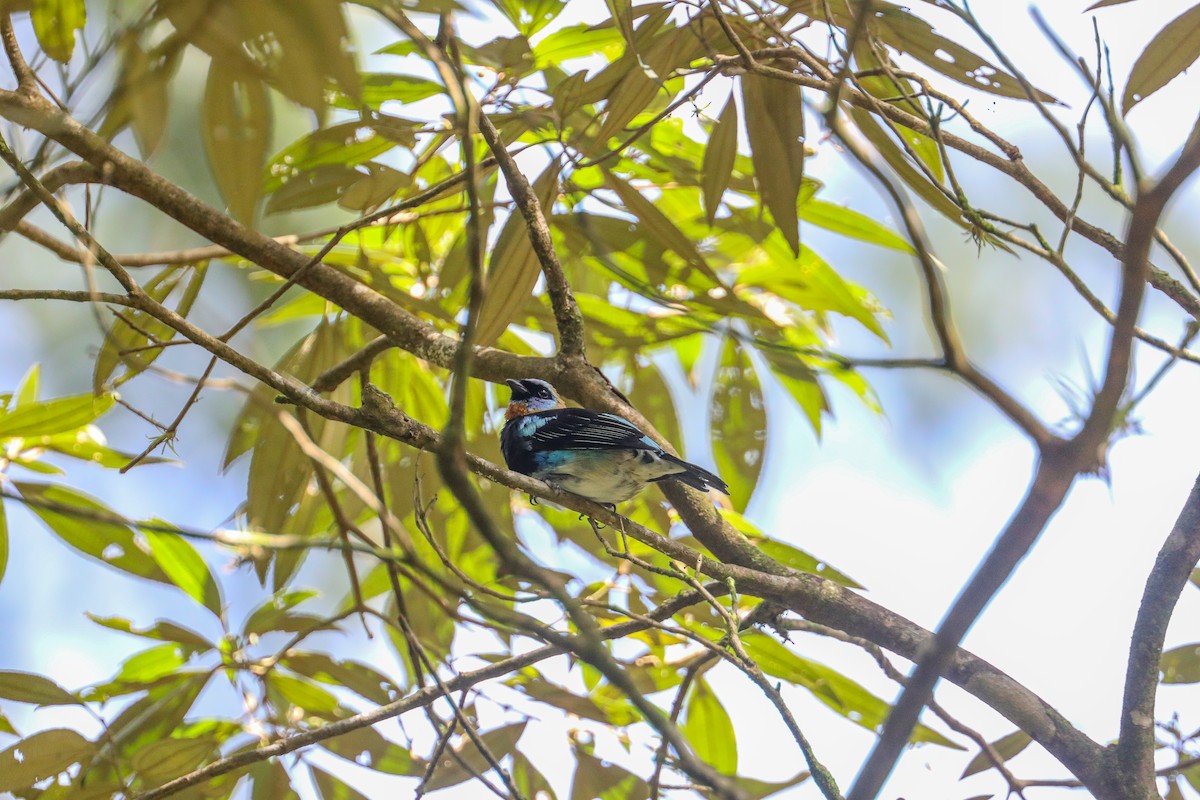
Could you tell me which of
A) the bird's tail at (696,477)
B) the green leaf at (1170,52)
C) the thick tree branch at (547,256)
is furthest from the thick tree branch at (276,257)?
the green leaf at (1170,52)

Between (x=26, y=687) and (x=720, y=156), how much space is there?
2120 mm

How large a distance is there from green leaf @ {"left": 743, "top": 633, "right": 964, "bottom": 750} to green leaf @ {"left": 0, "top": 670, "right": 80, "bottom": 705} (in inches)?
68.9

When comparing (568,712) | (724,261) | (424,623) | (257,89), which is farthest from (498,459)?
(257,89)

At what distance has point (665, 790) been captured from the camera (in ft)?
7.79

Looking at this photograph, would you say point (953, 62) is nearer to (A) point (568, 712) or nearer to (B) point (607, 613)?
(B) point (607, 613)

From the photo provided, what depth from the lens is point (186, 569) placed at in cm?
268

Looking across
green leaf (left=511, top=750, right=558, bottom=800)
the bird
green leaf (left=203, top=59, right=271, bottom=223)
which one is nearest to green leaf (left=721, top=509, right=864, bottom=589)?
the bird

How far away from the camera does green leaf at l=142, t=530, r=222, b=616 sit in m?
2.65

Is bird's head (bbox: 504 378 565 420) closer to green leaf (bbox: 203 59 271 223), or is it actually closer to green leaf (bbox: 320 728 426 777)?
green leaf (bbox: 320 728 426 777)

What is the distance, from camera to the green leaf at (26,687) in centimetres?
231

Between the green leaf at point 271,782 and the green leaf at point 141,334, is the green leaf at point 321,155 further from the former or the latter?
the green leaf at point 271,782

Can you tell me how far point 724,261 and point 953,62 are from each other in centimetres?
135

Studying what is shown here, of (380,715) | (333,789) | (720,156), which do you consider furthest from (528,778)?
(720,156)

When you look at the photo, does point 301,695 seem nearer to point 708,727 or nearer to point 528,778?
point 528,778
